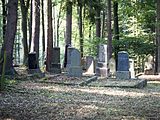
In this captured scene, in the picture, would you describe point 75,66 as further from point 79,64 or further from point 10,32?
point 10,32

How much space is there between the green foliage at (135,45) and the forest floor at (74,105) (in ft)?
49.3

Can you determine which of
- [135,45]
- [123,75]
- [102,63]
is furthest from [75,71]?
[135,45]

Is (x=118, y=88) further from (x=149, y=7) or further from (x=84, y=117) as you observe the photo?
(x=149, y=7)

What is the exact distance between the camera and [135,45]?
27.7 meters

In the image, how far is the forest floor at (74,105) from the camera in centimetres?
781

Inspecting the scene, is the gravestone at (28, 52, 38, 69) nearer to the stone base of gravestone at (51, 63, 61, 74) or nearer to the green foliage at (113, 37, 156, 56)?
the stone base of gravestone at (51, 63, 61, 74)

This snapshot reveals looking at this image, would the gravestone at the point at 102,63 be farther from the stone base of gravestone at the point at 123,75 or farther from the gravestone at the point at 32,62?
the gravestone at the point at 32,62

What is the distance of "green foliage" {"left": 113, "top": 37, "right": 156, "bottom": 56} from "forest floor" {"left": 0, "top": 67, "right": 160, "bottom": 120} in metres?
15.0

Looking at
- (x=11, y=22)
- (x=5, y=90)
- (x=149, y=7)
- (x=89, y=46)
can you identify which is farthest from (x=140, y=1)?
(x=5, y=90)

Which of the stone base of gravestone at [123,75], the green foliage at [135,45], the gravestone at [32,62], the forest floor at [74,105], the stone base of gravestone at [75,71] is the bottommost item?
the forest floor at [74,105]

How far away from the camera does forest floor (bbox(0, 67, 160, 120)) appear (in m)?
7.81

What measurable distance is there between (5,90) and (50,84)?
325 centimetres

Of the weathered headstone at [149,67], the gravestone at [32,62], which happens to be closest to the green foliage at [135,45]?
the weathered headstone at [149,67]

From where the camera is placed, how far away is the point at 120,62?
18.4 meters
